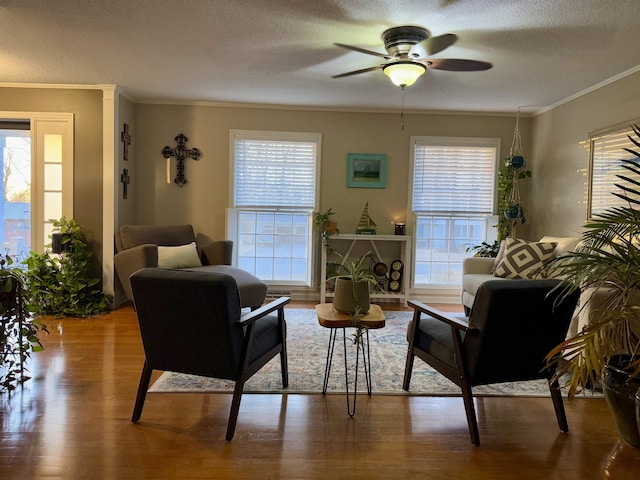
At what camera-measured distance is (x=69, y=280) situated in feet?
14.6

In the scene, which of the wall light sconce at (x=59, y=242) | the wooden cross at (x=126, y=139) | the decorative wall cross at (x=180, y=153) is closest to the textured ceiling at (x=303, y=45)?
the wooden cross at (x=126, y=139)

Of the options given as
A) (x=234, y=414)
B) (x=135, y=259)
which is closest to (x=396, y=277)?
(x=135, y=259)

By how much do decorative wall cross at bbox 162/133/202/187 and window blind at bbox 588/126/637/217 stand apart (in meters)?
4.09

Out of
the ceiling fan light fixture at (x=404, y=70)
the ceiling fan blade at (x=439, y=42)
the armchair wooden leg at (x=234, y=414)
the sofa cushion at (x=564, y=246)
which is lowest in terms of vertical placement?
the armchair wooden leg at (x=234, y=414)

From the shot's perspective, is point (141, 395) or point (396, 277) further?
point (396, 277)

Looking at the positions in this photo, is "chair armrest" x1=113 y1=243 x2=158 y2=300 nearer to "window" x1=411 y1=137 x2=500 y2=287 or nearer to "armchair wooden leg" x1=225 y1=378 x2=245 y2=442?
"armchair wooden leg" x1=225 y1=378 x2=245 y2=442

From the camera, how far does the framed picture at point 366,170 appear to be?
534 centimetres

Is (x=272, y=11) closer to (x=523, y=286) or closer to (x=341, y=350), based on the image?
(x=523, y=286)

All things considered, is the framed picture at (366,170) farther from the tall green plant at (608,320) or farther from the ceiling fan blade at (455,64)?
the tall green plant at (608,320)

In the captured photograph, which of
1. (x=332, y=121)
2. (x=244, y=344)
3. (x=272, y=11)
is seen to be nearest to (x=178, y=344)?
(x=244, y=344)

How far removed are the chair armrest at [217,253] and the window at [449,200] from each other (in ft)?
7.32

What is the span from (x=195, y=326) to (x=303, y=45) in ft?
7.12

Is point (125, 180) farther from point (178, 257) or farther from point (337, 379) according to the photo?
point (337, 379)

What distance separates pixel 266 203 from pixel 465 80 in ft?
8.45
